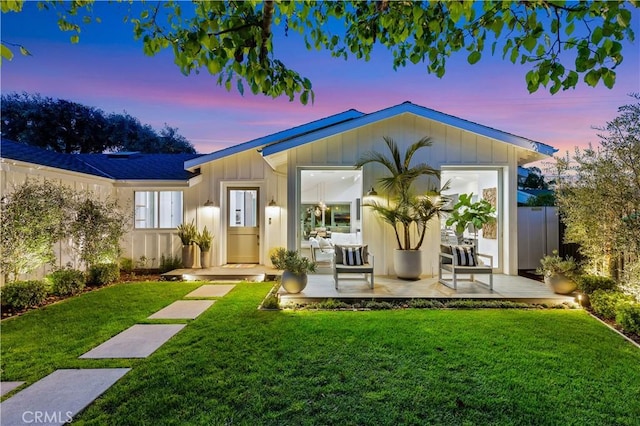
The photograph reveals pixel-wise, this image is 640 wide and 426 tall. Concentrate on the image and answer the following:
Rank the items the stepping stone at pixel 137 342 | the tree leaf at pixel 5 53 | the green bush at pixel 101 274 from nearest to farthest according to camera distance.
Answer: the tree leaf at pixel 5 53 → the stepping stone at pixel 137 342 → the green bush at pixel 101 274

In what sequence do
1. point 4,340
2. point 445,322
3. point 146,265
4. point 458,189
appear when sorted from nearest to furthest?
point 4,340, point 445,322, point 146,265, point 458,189

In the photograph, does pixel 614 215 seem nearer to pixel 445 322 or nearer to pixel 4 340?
pixel 445 322

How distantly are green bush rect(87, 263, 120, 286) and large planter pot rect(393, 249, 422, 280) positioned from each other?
6.96 meters

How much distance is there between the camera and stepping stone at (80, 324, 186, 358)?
11.4ft

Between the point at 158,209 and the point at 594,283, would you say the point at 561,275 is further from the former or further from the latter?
the point at 158,209

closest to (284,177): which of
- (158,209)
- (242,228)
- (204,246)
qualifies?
(242,228)

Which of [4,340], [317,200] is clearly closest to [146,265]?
[4,340]

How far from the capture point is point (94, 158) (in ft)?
35.6

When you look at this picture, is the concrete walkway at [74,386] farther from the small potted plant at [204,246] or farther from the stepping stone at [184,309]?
the small potted plant at [204,246]

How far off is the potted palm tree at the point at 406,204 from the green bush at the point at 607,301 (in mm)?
2968

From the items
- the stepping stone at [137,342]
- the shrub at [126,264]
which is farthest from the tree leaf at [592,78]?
the shrub at [126,264]

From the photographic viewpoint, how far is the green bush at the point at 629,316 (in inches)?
157

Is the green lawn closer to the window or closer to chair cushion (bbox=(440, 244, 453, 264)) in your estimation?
chair cushion (bbox=(440, 244, 453, 264))

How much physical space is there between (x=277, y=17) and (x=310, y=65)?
28.5 feet
